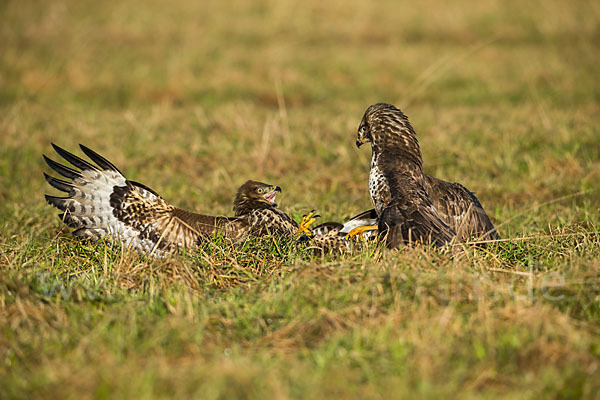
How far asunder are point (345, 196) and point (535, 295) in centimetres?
331

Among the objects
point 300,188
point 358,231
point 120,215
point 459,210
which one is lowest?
point 120,215

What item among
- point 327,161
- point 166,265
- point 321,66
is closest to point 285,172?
point 327,161

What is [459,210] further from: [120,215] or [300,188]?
[120,215]

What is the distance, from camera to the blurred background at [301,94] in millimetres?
6926

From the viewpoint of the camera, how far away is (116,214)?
455 centimetres

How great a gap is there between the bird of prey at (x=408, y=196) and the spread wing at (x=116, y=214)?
116 cm

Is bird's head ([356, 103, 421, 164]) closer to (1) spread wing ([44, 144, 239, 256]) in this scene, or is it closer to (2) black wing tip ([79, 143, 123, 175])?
(1) spread wing ([44, 144, 239, 256])

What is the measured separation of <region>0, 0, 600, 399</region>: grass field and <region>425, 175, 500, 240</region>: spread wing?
0.86ft

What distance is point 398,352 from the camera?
2865 millimetres

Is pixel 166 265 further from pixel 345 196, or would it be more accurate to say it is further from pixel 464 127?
pixel 464 127

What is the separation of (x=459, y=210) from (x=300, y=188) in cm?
221

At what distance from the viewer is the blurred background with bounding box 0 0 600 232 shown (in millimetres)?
6926

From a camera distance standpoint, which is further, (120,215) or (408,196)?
(120,215)

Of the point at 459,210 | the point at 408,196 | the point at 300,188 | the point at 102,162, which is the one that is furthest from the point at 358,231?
the point at 300,188
